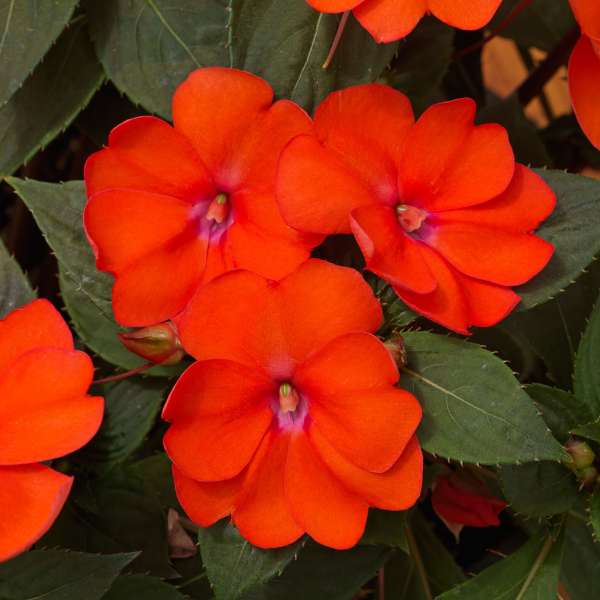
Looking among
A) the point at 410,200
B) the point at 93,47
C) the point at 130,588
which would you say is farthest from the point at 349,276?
the point at 93,47

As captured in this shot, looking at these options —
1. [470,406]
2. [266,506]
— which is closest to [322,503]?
[266,506]

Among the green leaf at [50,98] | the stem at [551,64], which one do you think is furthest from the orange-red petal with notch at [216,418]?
the stem at [551,64]

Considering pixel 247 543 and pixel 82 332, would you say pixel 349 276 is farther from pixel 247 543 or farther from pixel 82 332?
pixel 82 332

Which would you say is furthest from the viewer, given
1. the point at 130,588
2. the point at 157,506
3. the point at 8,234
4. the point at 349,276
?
the point at 8,234

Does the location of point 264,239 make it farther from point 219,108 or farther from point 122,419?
point 122,419

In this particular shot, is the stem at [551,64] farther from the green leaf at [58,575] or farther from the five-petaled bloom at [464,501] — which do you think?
the green leaf at [58,575]

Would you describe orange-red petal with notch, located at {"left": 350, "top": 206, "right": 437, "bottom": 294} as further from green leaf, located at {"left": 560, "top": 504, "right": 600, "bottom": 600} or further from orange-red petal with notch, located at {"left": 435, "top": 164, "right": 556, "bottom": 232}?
green leaf, located at {"left": 560, "top": 504, "right": 600, "bottom": 600}
